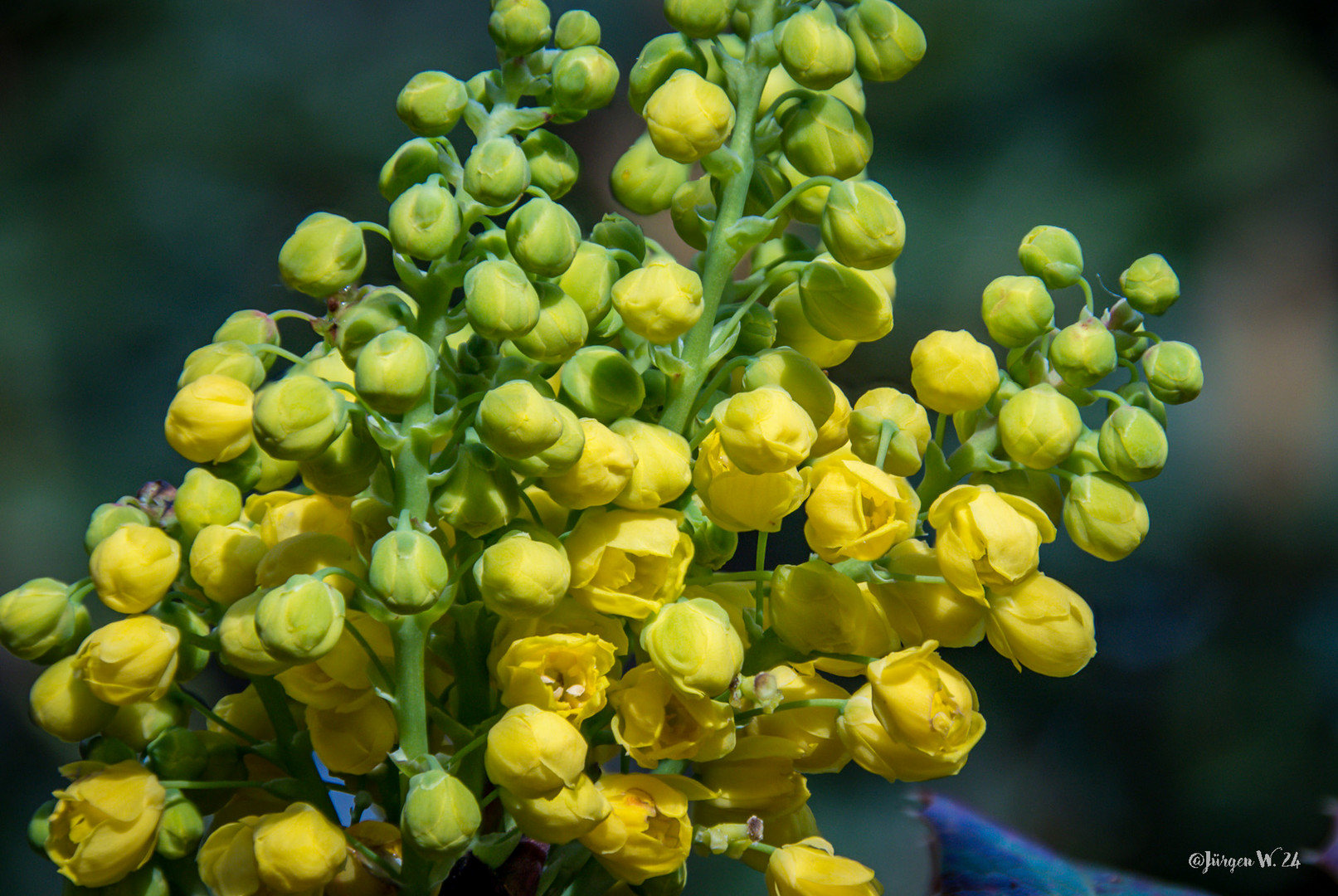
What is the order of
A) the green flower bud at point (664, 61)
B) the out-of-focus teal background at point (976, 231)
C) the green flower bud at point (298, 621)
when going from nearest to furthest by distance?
1. the green flower bud at point (298, 621)
2. the green flower bud at point (664, 61)
3. the out-of-focus teal background at point (976, 231)

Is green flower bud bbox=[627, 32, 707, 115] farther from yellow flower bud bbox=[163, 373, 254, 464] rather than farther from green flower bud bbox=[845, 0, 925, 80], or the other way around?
yellow flower bud bbox=[163, 373, 254, 464]

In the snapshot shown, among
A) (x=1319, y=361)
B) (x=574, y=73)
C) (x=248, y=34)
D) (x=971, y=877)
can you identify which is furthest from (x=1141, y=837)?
(x=248, y=34)

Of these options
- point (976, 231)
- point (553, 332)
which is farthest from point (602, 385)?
point (976, 231)

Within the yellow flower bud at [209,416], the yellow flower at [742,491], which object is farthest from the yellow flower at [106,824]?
the yellow flower at [742,491]

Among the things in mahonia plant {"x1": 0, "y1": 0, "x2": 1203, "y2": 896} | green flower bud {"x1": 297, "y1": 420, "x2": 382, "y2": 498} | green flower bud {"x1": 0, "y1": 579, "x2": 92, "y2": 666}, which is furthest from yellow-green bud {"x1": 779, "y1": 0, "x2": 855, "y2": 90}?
green flower bud {"x1": 0, "y1": 579, "x2": 92, "y2": 666}

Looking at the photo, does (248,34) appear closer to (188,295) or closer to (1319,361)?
(188,295)

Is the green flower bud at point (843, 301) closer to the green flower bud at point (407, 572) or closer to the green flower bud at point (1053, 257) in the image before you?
the green flower bud at point (1053, 257)
